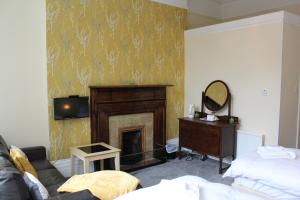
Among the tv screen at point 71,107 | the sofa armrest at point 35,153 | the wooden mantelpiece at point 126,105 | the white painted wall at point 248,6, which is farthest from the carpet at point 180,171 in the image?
the white painted wall at point 248,6

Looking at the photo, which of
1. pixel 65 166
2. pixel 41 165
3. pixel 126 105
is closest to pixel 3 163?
pixel 41 165

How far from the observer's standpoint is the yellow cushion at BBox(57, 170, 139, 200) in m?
2.10

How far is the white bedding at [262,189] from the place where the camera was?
7.75 ft

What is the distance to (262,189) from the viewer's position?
2.54m

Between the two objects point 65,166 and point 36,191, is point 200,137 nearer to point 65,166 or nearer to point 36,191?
point 65,166

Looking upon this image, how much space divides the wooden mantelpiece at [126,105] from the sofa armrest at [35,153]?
807 millimetres

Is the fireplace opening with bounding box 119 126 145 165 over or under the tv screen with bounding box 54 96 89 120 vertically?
under

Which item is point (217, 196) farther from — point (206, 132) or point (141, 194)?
point (206, 132)

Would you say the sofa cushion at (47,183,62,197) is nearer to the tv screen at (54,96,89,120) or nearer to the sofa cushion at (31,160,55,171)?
the sofa cushion at (31,160,55,171)

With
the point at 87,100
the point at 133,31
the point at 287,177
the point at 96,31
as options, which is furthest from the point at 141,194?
the point at 133,31

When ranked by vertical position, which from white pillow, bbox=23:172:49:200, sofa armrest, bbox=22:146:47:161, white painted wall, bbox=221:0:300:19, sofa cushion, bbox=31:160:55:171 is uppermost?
white painted wall, bbox=221:0:300:19

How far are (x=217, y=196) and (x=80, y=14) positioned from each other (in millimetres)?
3191

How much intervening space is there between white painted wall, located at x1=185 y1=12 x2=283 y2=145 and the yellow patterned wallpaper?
0.50 m

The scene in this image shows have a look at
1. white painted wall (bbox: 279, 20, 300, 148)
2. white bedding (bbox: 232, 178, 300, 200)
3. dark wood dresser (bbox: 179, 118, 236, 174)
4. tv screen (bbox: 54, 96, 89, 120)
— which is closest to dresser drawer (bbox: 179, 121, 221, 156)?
dark wood dresser (bbox: 179, 118, 236, 174)
